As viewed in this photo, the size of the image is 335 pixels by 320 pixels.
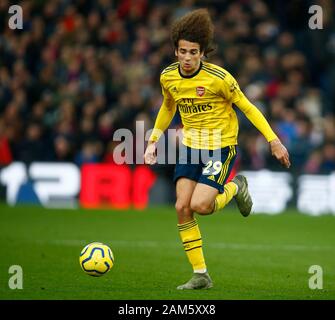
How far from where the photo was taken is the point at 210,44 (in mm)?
9188

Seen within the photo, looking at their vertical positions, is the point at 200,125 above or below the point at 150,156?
above

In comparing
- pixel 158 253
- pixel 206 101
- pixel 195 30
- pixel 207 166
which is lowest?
pixel 158 253

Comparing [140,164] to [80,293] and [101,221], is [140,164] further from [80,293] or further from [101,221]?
[80,293]

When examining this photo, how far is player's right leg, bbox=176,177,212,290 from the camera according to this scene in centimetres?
909

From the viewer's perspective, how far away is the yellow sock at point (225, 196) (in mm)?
9078

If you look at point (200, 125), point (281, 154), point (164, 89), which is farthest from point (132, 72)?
point (281, 154)

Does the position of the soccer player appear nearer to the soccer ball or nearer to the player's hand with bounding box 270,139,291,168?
the player's hand with bounding box 270,139,291,168

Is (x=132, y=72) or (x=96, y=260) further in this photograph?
(x=132, y=72)

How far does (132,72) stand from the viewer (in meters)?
20.8

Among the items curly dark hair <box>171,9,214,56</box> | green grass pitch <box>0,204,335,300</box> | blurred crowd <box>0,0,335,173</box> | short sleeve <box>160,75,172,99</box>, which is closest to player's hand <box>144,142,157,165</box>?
short sleeve <box>160,75,172,99</box>

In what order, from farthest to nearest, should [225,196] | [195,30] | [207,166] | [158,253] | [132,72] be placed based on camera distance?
1. [132,72]
2. [158,253]
3. [225,196]
4. [207,166]
5. [195,30]

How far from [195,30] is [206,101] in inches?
26.3

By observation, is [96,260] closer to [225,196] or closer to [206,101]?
[225,196]
